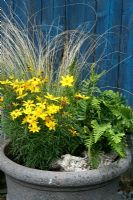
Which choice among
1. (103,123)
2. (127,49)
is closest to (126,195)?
(103,123)

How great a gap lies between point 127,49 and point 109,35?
189 mm

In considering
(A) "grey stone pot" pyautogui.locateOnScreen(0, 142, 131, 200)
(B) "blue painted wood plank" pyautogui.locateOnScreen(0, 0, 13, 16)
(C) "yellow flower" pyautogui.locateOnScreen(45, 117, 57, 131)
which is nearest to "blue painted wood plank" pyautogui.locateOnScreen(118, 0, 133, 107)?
(B) "blue painted wood plank" pyautogui.locateOnScreen(0, 0, 13, 16)

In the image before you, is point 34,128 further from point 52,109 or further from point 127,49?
point 127,49

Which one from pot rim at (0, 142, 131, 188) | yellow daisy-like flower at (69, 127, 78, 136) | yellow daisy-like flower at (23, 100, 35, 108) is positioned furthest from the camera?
yellow daisy-like flower at (69, 127, 78, 136)

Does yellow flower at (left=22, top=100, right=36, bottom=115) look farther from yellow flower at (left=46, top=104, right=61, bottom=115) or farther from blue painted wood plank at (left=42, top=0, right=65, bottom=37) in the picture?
blue painted wood plank at (left=42, top=0, right=65, bottom=37)

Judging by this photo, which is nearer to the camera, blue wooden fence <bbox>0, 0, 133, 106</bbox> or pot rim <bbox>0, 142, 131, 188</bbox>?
pot rim <bbox>0, 142, 131, 188</bbox>

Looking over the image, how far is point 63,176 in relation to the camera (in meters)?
2.88

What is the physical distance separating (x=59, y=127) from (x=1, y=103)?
0.43 metres

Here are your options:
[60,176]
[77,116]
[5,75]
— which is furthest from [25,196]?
[5,75]

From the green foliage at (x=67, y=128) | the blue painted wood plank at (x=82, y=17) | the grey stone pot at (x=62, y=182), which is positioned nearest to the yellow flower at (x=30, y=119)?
the green foliage at (x=67, y=128)

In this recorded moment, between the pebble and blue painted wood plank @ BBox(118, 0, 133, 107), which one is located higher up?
blue painted wood plank @ BBox(118, 0, 133, 107)

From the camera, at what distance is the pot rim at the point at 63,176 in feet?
9.45

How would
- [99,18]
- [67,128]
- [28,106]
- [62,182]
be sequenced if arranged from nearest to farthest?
[62,182]
[28,106]
[67,128]
[99,18]

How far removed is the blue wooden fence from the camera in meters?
3.95
